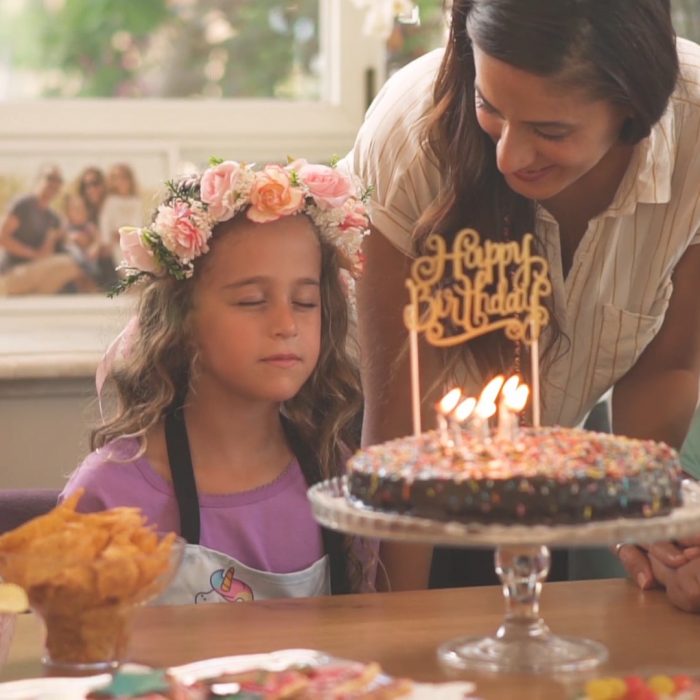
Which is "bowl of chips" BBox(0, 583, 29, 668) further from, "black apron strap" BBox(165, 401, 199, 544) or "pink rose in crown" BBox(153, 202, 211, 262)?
"pink rose in crown" BBox(153, 202, 211, 262)

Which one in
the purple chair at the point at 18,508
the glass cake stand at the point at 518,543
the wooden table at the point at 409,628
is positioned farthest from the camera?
the purple chair at the point at 18,508

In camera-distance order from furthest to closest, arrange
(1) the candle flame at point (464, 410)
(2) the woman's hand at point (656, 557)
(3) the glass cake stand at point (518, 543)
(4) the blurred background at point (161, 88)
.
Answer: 1. (4) the blurred background at point (161, 88)
2. (2) the woman's hand at point (656, 557)
3. (1) the candle flame at point (464, 410)
4. (3) the glass cake stand at point (518, 543)

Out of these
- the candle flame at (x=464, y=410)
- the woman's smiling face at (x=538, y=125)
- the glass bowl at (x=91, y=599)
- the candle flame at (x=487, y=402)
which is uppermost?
the woman's smiling face at (x=538, y=125)

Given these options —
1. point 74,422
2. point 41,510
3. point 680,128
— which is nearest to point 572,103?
point 680,128

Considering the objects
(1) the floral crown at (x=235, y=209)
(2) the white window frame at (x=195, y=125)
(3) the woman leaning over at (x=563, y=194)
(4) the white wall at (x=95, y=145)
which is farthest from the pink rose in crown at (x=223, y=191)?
(2) the white window frame at (x=195, y=125)

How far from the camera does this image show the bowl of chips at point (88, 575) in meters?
1.38

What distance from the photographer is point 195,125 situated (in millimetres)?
3684

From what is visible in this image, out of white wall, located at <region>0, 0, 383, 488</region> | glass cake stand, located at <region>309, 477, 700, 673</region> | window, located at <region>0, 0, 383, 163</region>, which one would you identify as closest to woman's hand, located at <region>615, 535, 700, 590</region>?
glass cake stand, located at <region>309, 477, 700, 673</region>

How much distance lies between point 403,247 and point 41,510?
65cm

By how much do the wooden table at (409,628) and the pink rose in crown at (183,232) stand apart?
1.74 feet

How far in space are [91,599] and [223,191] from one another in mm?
766

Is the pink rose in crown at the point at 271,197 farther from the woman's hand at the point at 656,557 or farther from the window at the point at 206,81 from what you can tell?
the window at the point at 206,81

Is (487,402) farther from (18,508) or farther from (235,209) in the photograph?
(18,508)

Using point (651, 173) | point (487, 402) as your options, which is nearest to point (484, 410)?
point (487, 402)
